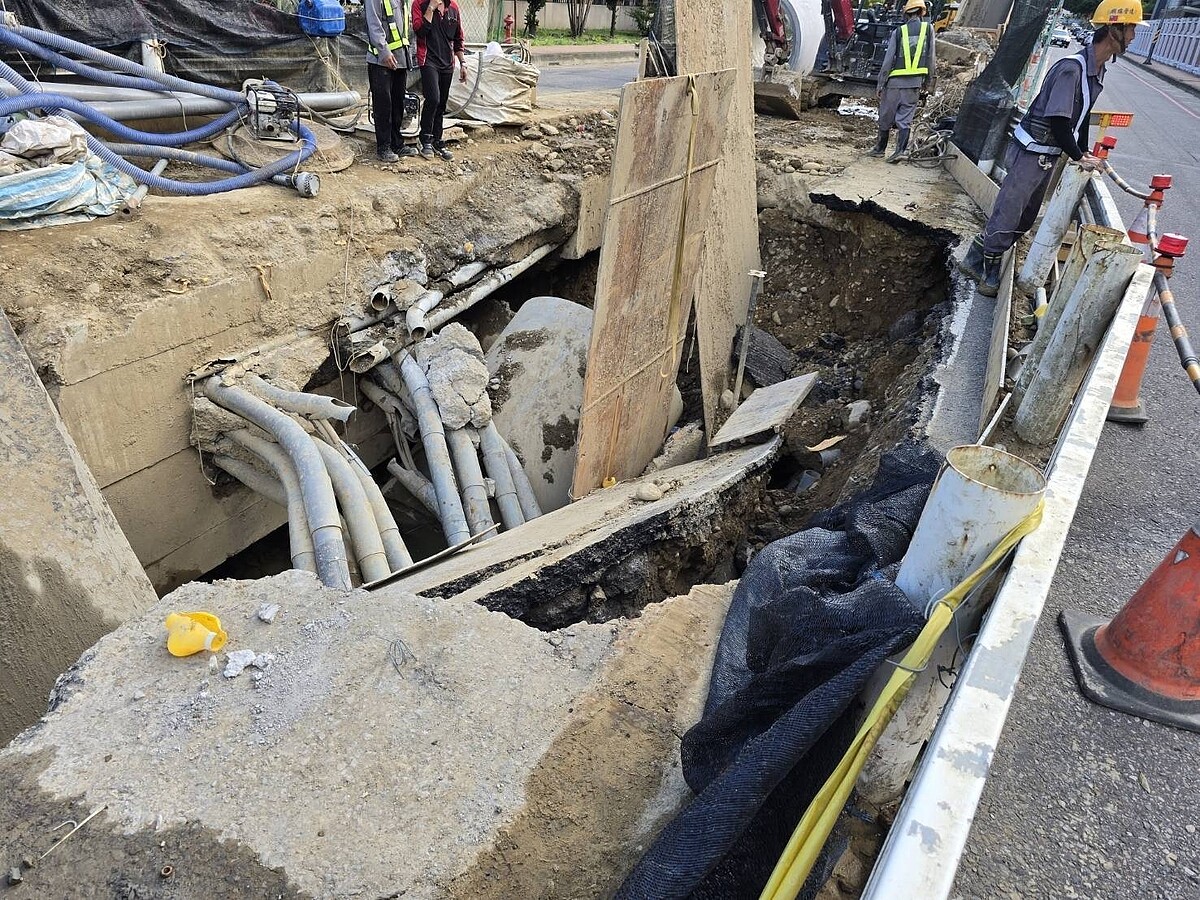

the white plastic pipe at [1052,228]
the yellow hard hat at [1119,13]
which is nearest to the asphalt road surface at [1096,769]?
the white plastic pipe at [1052,228]

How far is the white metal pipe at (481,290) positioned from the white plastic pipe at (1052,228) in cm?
443

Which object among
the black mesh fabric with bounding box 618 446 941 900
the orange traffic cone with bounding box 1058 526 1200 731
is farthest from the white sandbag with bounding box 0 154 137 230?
the orange traffic cone with bounding box 1058 526 1200 731

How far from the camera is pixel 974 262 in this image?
20.1 ft

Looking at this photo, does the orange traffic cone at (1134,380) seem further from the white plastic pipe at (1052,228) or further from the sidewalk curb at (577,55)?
the sidewalk curb at (577,55)

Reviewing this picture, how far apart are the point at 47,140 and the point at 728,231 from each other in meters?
5.26

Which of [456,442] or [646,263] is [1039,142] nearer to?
[646,263]

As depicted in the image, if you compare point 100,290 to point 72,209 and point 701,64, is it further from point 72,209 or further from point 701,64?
→ point 701,64

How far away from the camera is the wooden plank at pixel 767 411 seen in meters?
5.75

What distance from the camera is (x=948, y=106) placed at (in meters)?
11.0

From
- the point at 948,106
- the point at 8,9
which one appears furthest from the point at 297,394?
the point at 948,106

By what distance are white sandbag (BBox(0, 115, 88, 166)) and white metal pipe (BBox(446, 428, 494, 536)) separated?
10.5 ft

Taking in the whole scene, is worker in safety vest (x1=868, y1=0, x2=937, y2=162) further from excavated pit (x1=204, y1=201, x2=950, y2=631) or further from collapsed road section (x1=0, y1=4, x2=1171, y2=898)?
excavated pit (x1=204, y1=201, x2=950, y2=631)

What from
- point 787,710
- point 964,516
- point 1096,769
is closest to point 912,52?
point 1096,769

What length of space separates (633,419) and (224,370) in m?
3.01
